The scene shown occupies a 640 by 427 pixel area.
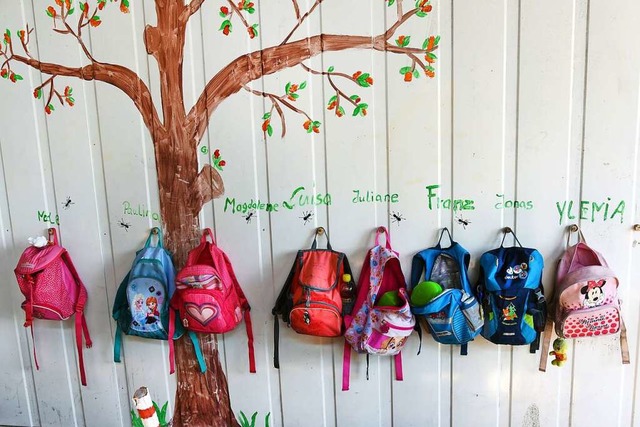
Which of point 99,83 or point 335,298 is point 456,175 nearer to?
point 335,298

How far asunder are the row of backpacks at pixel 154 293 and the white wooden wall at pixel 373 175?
5cm

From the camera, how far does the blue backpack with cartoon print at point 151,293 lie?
1.51 meters

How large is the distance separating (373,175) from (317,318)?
49 cm

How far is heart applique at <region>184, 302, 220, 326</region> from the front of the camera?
142cm

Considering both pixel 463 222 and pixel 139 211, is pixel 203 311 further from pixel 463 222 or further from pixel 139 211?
pixel 463 222

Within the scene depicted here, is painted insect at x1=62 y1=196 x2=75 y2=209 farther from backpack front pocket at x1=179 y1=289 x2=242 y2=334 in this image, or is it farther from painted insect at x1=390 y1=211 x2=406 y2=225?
painted insect at x1=390 y1=211 x2=406 y2=225

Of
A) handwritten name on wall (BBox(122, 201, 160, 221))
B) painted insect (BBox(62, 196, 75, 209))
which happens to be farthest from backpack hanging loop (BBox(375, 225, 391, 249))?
painted insect (BBox(62, 196, 75, 209))

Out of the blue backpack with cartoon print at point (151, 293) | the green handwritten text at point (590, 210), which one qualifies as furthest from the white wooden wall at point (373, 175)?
the blue backpack with cartoon print at point (151, 293)

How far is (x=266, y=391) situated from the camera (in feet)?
5.36

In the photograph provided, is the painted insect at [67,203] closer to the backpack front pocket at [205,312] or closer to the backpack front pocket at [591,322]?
the backpack front pocket at [205,312]

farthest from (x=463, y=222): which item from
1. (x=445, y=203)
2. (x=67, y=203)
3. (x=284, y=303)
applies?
(x=67, y=203)

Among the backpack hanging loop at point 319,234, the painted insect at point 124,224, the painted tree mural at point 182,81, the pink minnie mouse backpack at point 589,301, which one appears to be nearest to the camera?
the pink minnie mouse backpack at point 589,301

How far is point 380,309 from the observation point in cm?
139

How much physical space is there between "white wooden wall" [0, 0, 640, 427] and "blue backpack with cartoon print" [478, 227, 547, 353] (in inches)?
3.4
